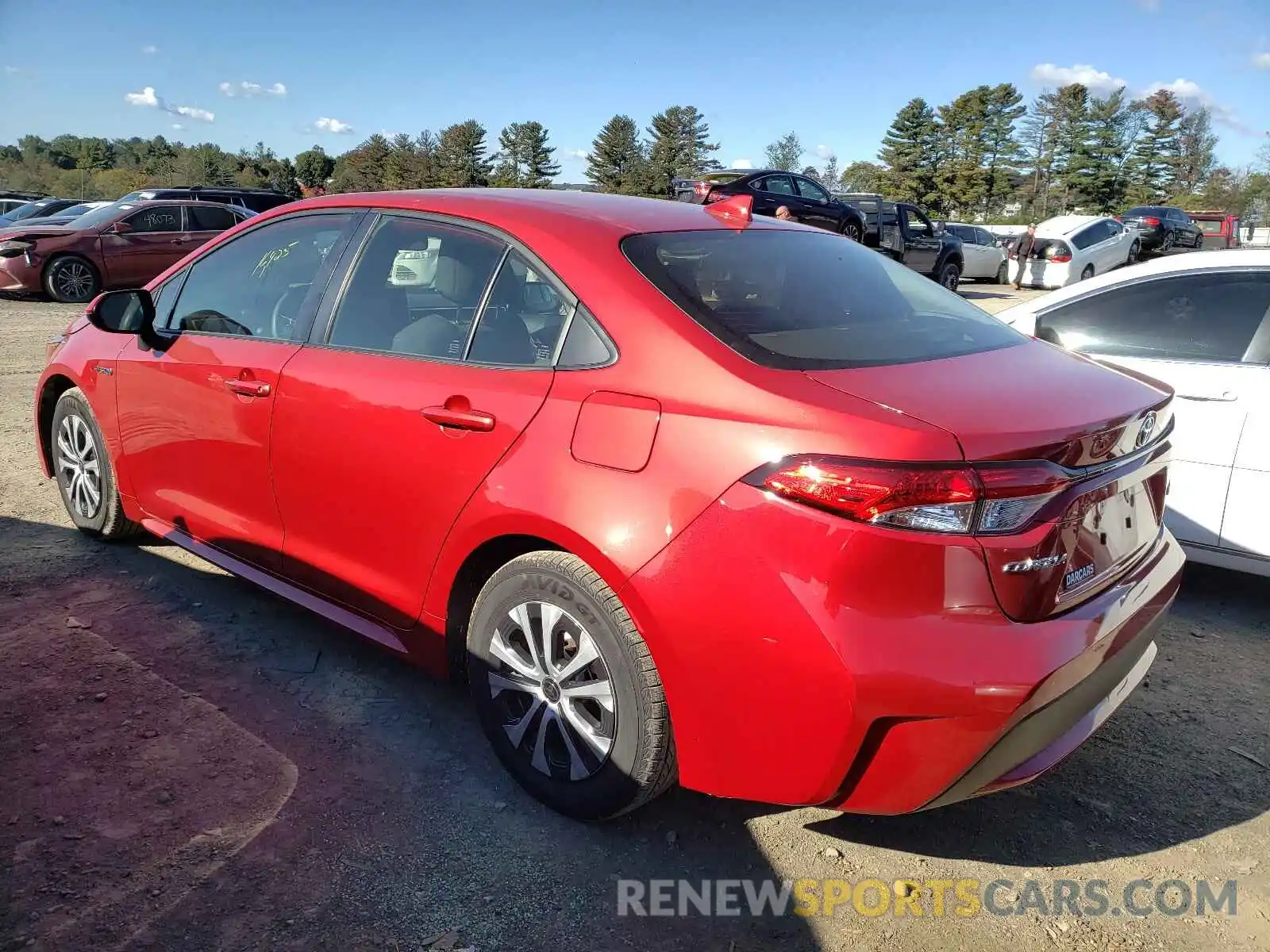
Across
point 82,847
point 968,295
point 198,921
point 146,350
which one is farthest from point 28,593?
point 968,295

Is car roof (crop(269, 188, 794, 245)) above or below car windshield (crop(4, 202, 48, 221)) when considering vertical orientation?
above

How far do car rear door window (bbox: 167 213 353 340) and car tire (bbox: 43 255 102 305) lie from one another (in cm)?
1326

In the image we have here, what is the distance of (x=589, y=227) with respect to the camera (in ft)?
9.28

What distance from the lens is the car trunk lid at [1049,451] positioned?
6.84 feet

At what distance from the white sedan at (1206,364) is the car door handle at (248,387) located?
2934 mm

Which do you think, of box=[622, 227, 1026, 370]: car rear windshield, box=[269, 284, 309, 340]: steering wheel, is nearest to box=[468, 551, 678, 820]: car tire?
box=[622, 227, 1026, 370]: car rear windshield

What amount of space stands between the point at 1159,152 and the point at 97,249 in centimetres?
8078

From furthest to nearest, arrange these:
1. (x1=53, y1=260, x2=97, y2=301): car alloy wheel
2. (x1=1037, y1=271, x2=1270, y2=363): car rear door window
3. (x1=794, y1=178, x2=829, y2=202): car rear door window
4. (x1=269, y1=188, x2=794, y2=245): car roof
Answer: (x1=794, y1=178, x2=829, y2=202): car rear door window
(x1=53, y1=260, x2=97, y2=301): car alloy wheel
(x1=1037, y1=271, x2=1270, y2=363): car rear door window
(x1=269, y1=188, x2=794, y2=245): car roof

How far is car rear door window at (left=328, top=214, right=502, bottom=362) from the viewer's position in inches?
116

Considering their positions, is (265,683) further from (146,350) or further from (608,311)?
(608,311)

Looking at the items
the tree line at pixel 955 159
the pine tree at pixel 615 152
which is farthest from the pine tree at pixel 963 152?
the pine tree at pixel 615 152

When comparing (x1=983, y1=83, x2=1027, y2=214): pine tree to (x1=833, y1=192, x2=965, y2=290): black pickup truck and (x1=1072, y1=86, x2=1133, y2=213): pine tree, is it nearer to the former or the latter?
(x1=1072, y1=86, x2=1133, y2=213): pine tree

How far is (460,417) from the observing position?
271cm

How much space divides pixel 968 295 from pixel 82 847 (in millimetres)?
21530
